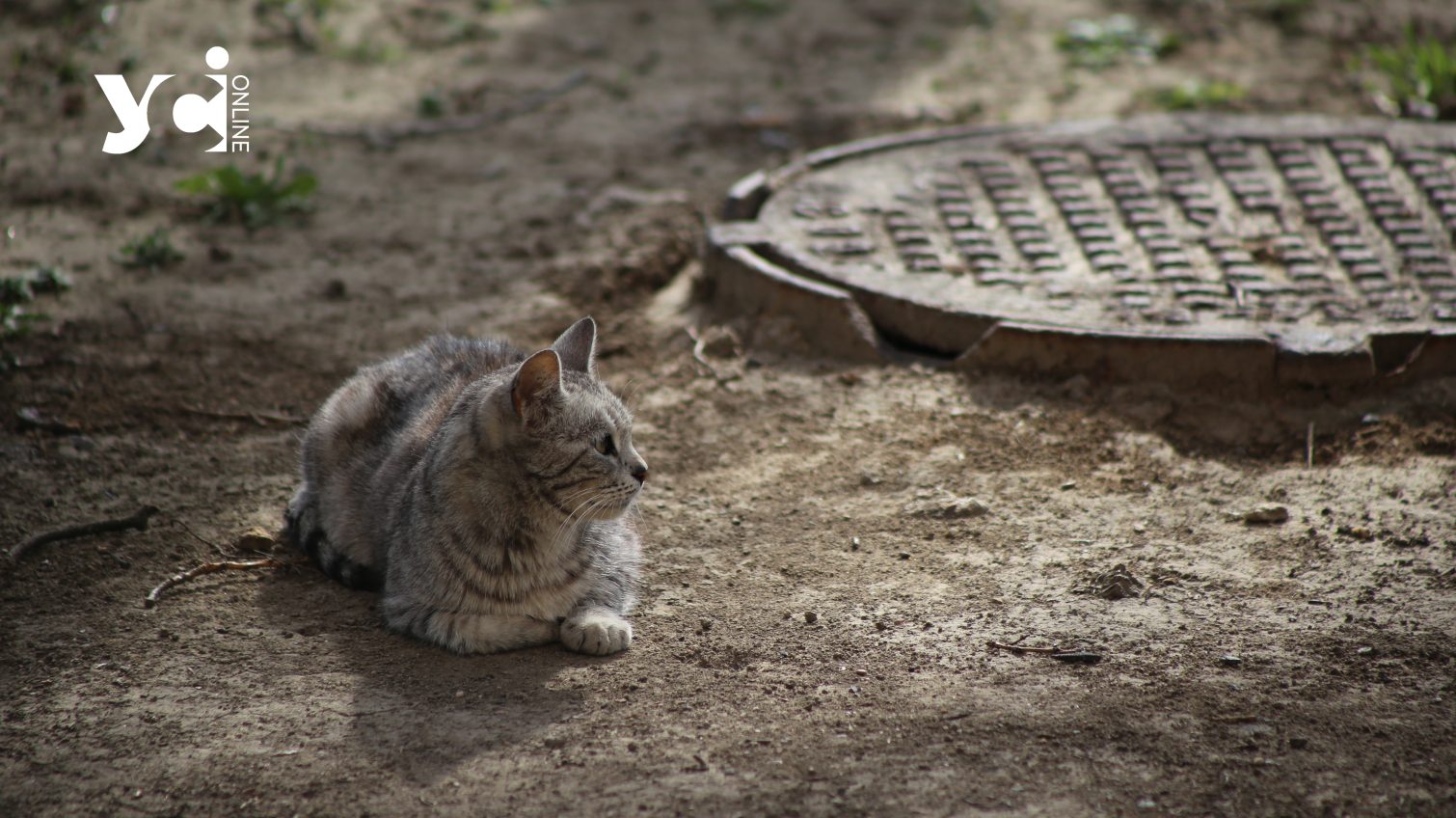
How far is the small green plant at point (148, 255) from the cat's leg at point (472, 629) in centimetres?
281

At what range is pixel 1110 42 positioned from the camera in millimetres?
7754

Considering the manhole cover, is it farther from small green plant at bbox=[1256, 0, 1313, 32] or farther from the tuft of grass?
the tuft of grass

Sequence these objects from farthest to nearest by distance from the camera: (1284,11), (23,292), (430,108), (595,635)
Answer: (1284,11), (430,108), (23,292), (595,635)

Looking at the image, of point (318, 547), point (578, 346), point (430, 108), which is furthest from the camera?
point (430, 108)

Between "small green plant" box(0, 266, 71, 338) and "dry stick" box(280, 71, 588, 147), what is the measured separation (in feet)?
6.01

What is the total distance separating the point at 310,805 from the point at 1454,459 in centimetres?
335

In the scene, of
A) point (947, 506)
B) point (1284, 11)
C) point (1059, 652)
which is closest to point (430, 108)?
point (947, 506)

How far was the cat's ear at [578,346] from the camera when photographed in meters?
3.56

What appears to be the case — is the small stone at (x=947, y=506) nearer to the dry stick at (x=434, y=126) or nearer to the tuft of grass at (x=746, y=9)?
the dry stick at (x=434, y=126)

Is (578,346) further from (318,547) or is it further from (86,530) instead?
(86,530)

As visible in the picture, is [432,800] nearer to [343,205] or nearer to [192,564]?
[192,564]

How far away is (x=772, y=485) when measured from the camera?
416cm

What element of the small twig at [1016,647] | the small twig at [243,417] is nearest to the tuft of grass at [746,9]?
the small twig at [243,417]

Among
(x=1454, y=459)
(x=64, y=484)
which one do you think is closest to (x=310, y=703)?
(x=64, y=484)
